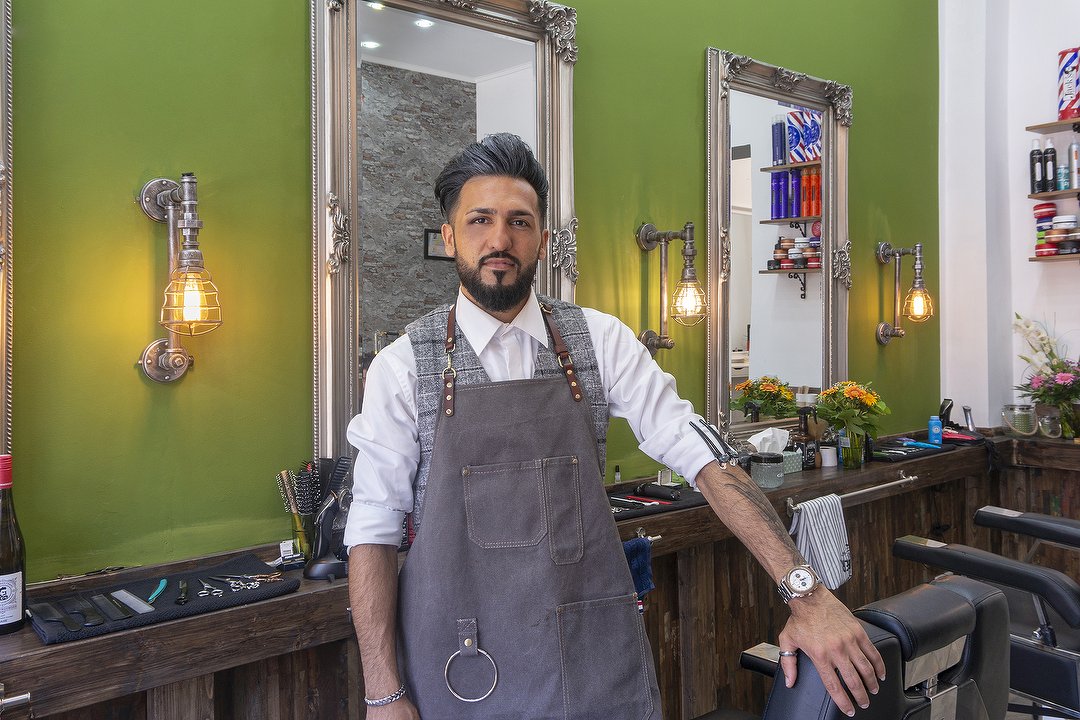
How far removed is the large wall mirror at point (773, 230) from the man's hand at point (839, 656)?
227 cm

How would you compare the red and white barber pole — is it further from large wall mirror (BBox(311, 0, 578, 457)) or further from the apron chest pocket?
the apron chest pocket

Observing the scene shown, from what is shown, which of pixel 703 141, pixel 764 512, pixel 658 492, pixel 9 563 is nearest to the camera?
pixel 764 512

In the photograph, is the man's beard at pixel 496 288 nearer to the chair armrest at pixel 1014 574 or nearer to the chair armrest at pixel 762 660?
the chair armrest at pixel 762 660

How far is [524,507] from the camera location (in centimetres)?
164

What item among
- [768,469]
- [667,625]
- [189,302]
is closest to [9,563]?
[189,302]

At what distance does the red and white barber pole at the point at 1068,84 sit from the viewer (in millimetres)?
4523

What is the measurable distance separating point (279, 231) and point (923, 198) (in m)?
3.73

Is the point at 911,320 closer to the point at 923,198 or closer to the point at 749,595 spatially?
the point at 923,198

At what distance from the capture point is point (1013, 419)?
15.1 feet

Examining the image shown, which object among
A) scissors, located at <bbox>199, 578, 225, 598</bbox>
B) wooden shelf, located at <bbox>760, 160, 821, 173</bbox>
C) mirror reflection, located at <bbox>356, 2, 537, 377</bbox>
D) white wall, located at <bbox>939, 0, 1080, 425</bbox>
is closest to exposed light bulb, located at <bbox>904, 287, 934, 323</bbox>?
white wall, located at <bbox>939, 0, 1080, 425</bbox>

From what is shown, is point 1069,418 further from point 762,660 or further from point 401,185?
point 401,185

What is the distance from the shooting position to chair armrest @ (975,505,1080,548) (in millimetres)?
2783

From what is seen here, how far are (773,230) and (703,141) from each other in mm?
599

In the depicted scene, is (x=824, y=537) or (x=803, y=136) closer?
(x=824, y=537)
